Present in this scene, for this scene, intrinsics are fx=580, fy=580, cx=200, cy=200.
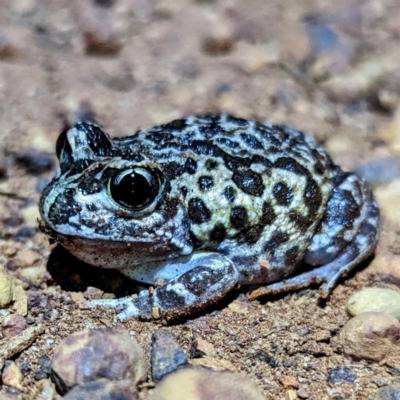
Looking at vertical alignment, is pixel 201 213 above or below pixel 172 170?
below

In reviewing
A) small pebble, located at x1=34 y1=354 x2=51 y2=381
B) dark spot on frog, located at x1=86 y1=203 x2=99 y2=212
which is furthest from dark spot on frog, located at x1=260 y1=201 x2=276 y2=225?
small pebble, located at x1=34 y1=354 x2=51 y2=381

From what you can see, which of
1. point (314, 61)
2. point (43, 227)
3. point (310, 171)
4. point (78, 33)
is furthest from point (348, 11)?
point (43, 227)

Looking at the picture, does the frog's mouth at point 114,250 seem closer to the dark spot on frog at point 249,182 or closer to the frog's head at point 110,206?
the frog's head at point 110,206

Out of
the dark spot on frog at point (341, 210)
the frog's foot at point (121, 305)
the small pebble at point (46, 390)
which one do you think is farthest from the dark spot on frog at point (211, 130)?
the small pebble at point (46, 390)

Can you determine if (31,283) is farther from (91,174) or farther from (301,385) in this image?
(301,385)

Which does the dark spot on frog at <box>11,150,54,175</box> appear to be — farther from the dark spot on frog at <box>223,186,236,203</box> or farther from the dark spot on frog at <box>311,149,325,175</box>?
the dark spot on frog at <box>311,149,325,175</box>

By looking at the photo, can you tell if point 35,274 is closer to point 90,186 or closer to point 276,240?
point 90,186

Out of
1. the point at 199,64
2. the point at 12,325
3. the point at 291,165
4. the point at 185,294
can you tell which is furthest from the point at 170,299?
the point at 199,64
